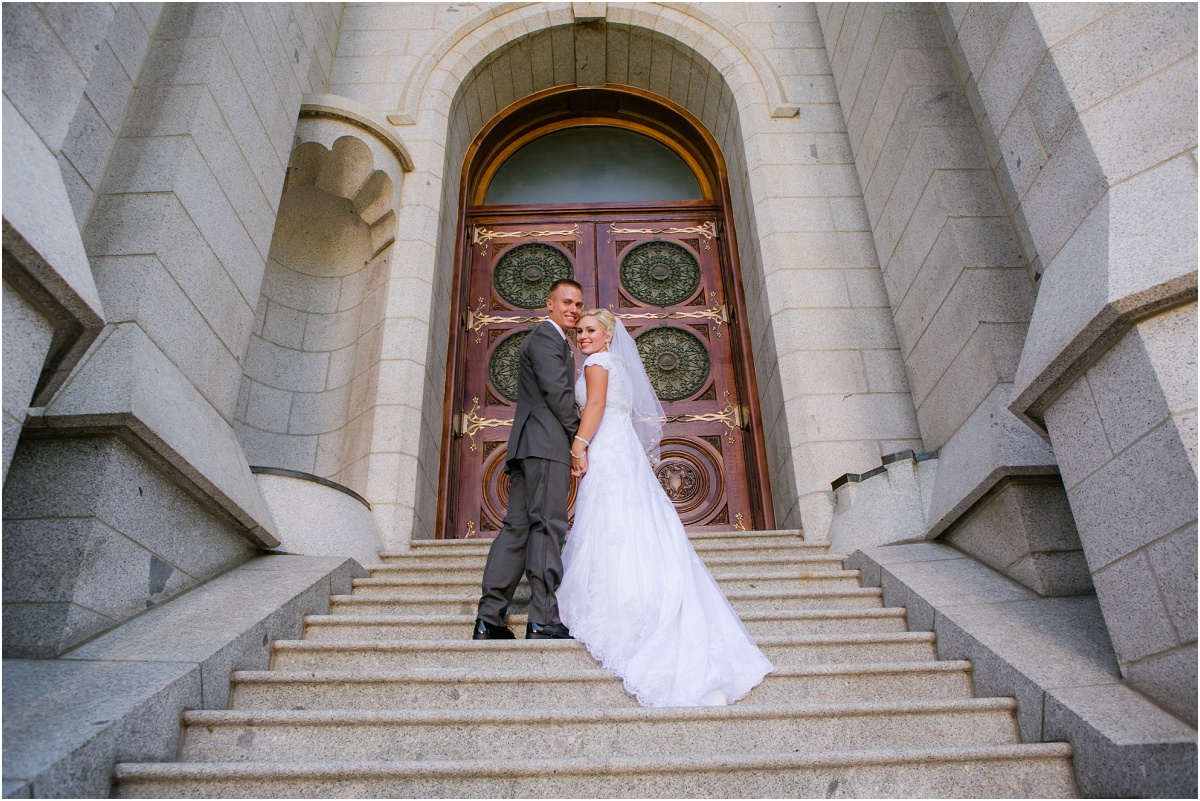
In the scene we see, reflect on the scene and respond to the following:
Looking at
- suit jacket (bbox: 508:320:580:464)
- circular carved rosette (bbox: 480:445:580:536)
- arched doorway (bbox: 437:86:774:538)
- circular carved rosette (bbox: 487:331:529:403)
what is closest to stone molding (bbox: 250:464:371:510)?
arched doorway (bbox: 437:86:774:538)

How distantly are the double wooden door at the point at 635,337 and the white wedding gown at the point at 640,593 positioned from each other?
3.01 metres

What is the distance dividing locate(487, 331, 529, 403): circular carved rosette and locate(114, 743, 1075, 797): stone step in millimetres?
5063

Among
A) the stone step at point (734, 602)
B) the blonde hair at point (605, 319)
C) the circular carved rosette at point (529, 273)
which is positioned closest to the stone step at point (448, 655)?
the stone step at point (734, 602)

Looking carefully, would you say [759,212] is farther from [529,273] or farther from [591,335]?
[591,335]

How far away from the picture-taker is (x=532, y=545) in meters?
3.99

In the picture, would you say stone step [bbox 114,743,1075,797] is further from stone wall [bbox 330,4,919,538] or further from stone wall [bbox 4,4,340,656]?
stone wall [bbox 330,4,919,538]

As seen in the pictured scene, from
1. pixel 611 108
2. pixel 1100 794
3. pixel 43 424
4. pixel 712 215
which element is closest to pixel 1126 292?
pixel 1100 794

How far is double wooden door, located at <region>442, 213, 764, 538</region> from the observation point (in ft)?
23.7

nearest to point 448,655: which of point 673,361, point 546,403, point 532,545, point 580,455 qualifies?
point 532,545

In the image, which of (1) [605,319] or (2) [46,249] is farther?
(1) [605,319]

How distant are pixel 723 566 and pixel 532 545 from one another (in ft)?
4.87

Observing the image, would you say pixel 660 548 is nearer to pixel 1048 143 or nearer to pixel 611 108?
pixel 1048 143

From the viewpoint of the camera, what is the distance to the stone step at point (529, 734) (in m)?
2.97

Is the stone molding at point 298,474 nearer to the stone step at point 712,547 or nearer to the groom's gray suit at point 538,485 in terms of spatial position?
the stone step at point 712,547
